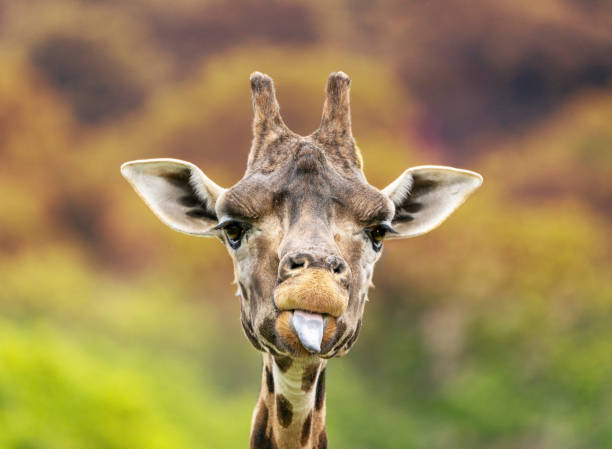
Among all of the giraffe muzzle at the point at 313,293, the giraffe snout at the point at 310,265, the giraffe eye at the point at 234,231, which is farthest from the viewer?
the giraffe eye at the point at 234,231

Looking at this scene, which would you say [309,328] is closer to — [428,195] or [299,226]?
[299,226]

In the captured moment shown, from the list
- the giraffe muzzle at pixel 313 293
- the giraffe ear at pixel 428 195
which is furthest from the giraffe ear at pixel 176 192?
the giraffe muzzle at pixel 313 293

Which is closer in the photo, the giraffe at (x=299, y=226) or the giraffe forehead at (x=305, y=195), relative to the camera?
the giraffe at (x=299, y=226)

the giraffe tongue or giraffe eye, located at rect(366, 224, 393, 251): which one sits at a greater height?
giraffe eye, located at rect(366, 224, 393, 251)

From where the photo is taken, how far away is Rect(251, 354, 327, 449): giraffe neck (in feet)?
19.4

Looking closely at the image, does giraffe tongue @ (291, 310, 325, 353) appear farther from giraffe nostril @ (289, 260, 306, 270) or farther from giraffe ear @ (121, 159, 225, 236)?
giraffe ear @ (121, 159, 225, 236)

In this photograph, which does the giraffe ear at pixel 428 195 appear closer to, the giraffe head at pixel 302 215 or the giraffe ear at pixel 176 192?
the giraffe head at pixel 302 215

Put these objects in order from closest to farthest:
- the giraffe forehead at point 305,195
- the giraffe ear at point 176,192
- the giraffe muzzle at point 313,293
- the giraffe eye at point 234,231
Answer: the giraffe muzzle at point 313,293, the giraffe forehead at point 305,195, the giraffe eye at point 234,231, the giraffe ear at point 176,192

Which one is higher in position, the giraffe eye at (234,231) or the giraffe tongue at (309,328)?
the giraffe eye at (234,231)

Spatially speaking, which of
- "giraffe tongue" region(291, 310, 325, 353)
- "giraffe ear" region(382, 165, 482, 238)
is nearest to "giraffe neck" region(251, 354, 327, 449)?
"giraffe tongue" region(291, 310, 325, 353)

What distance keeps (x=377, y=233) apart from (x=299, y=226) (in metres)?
0.70

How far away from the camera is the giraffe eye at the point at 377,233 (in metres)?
5.89

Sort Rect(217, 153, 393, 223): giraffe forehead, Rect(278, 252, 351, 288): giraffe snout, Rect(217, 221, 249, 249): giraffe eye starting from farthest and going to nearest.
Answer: Rect(217, 221, 249, 249): giraffe eye, Rect(217, 153, 393, 223): giraffe forehead, Rect(278, 252, 351, 288): giraffe snout

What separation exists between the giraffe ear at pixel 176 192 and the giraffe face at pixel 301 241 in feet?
1.49
